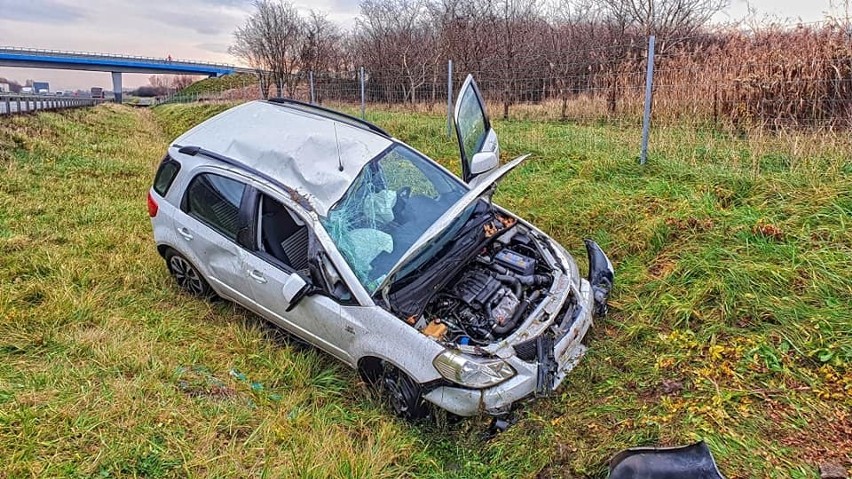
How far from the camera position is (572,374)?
11.0 feet

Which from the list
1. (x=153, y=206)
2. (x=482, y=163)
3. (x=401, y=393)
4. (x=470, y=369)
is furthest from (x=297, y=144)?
(x=470, y=369)

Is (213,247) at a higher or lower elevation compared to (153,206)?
lower

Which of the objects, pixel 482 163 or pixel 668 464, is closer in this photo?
pixel 668 464

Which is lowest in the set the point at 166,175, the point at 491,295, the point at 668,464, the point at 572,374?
the point at 572,374

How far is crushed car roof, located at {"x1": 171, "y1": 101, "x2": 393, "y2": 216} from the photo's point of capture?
140 inches

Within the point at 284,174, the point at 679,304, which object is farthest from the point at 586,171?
the point at 284,174

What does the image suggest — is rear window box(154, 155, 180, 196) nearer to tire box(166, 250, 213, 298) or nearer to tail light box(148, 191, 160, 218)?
tail light box(148, 191, 160, 218)

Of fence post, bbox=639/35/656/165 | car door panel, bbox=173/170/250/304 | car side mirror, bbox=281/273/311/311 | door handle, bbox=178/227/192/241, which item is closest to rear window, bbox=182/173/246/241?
car door panel, bbox=173/170/250/304

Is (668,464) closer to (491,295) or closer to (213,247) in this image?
(491,295)

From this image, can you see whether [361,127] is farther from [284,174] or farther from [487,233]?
[487,233]

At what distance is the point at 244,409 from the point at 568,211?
4.11 metres

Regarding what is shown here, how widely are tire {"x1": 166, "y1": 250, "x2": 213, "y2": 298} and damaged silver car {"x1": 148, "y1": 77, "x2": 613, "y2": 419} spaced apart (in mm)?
18

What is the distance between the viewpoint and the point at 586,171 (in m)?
6.58

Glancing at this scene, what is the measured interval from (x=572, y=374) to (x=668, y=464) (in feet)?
3.74
